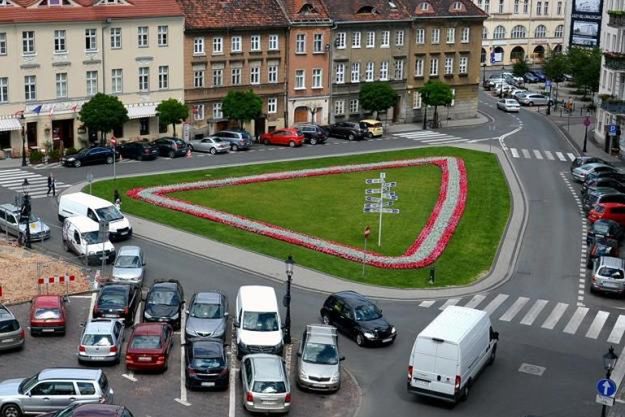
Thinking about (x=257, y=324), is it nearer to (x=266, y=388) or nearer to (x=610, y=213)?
(x=266, y=388)

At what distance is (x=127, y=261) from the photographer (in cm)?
5441

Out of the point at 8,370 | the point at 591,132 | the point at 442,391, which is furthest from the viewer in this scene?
the point at 591,132

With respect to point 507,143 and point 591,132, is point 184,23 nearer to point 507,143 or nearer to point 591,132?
point 507,143

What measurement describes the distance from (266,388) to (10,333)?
468 inches

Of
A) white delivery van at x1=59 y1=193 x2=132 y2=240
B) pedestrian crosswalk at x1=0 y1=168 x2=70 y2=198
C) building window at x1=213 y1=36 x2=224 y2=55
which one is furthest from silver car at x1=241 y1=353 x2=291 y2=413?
building window at x1=213 y1=36 x2=224 y2=55

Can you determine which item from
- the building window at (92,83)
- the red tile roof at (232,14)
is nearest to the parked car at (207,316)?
the building window at (92,83)

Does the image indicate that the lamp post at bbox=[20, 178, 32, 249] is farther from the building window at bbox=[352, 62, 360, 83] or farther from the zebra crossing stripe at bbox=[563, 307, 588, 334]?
the building window at bbox=[352, 62, 360, 83]

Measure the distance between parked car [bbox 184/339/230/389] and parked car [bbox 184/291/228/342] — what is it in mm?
3164

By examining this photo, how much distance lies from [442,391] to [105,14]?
58.3 meters

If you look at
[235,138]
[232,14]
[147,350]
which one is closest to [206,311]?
[147,350]

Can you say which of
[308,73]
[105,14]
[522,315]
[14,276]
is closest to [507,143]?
[308,73]

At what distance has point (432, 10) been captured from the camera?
110m

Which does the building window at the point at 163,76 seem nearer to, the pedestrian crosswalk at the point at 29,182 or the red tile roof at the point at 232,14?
the red tile roof at the point at 232,14

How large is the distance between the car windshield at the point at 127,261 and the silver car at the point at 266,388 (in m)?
15.9
